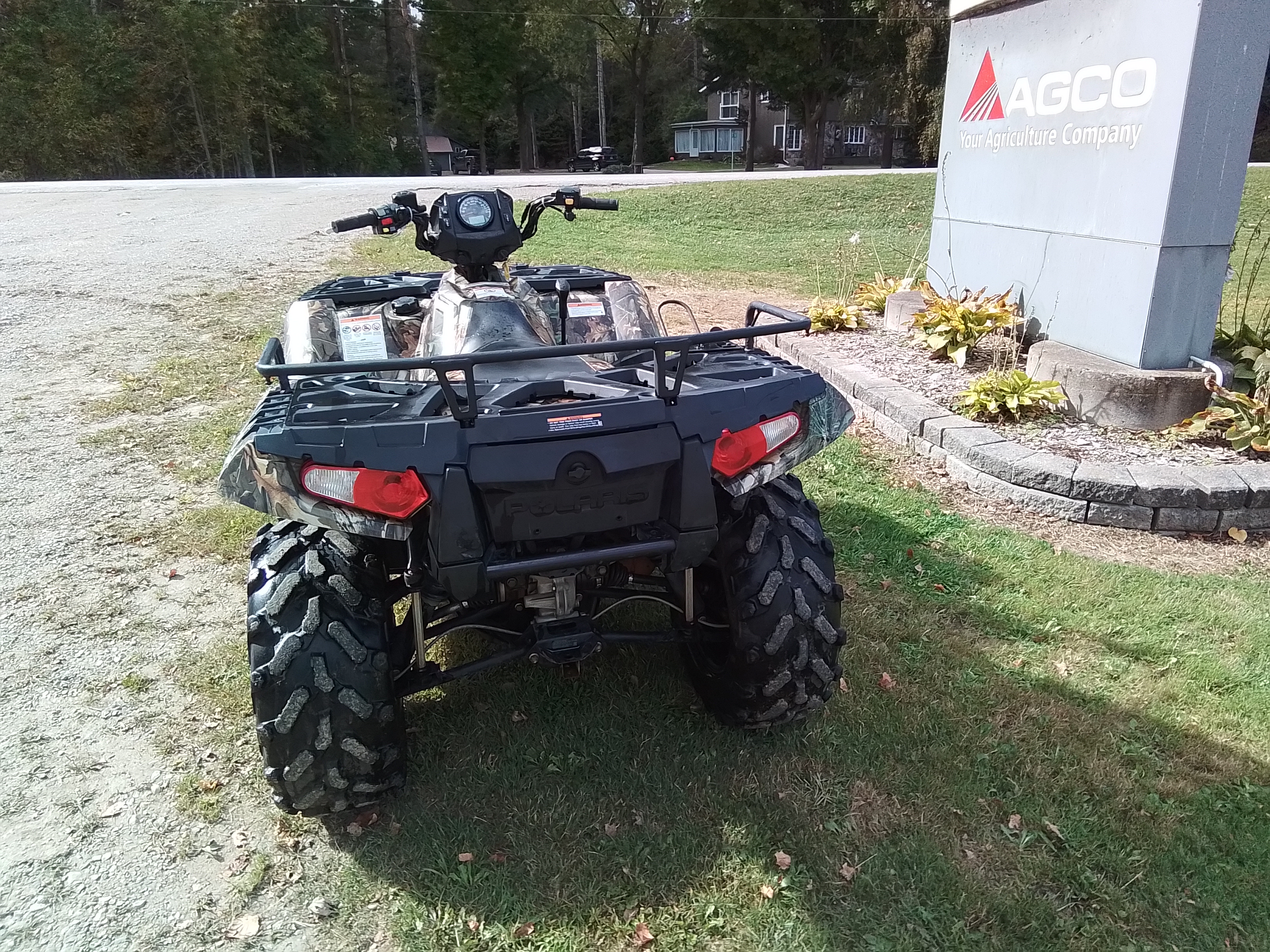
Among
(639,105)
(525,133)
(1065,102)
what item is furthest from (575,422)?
(525,133)

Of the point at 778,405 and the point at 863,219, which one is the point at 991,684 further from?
the point at 863,219

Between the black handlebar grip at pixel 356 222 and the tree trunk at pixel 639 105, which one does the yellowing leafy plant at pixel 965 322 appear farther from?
the tree trunk at pixel 639 105

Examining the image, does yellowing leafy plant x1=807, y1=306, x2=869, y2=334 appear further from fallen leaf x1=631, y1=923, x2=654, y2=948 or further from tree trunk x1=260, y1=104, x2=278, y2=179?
tree trunk x1=260, y1=104, x2=278, y2=179

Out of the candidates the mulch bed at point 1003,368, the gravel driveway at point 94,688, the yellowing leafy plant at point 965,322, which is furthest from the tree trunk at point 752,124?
the gravel driveway at point 94,688

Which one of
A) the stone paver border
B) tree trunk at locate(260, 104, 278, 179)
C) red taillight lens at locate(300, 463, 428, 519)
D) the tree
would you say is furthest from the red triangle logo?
the tree

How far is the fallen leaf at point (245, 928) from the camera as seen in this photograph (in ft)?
7.08

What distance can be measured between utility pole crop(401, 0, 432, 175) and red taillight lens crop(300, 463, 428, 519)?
4586 cm

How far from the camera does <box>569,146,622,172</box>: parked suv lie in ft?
136

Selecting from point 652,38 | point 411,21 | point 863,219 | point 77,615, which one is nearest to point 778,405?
point 77,615

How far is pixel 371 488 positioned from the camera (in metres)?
2.02

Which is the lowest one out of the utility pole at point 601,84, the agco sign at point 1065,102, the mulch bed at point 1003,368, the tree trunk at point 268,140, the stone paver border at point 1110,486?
the stone paver border at point 1110,486

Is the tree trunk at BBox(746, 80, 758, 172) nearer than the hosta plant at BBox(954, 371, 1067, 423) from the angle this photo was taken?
No

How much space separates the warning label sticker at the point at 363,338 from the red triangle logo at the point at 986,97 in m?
4.73

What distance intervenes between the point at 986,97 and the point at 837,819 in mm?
5551
